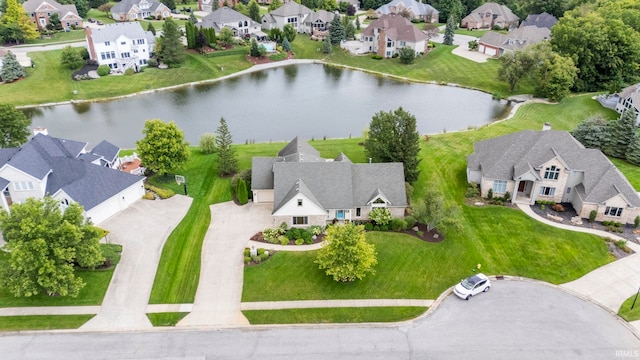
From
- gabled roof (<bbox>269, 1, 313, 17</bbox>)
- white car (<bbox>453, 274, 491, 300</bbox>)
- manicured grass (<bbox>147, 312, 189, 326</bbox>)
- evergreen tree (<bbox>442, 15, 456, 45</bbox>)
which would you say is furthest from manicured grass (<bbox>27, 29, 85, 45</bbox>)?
white car (<bbox>453, 274, 491, 300</bbox>)

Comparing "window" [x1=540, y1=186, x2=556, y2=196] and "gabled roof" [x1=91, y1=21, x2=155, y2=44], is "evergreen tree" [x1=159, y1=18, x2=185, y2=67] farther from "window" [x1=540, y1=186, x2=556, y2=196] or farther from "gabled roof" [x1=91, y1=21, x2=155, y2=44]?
"window" [x1=540, y1=186, x2=556, y2=196]

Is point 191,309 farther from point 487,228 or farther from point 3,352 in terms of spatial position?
point 487,228

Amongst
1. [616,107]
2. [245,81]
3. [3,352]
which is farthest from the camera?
[245,81]

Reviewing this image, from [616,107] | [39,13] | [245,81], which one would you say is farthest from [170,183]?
[39,13]

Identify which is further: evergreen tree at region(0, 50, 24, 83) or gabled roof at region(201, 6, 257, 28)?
gabled roof at region(201, 6, 257, 28)

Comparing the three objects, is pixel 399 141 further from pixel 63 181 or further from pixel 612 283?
pixel 63 181

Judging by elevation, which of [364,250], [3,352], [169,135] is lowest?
[3,352]

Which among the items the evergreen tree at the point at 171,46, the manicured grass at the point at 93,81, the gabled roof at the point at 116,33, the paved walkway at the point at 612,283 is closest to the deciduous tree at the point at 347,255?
the paved walkway at the point at 612,283
